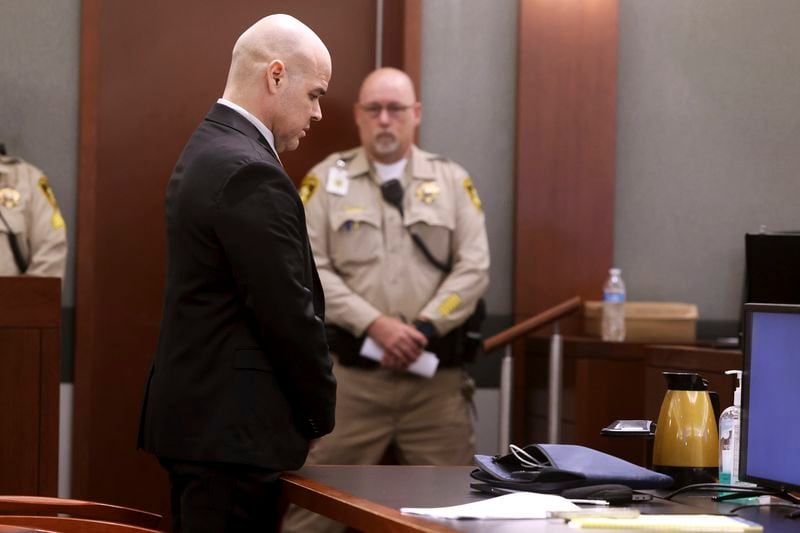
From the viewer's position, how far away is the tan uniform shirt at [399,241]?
4.70 metres

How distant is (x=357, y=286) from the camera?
4742 millimetres

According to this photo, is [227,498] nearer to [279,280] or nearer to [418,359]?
[279,280]

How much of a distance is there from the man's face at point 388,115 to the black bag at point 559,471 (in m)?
2.61

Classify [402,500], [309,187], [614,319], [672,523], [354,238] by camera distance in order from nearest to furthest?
[672,523]
[402,500]
[354,238]
[309,187]
[614,319]

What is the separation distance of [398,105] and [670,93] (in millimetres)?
1380

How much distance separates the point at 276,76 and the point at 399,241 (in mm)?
2138

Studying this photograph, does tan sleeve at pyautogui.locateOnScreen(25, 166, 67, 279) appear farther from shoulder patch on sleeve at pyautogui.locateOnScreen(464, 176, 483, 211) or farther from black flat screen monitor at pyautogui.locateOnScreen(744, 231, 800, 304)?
black flat screen monitor at pyautogui.locateOnScreen(744, 231, 800, 304)

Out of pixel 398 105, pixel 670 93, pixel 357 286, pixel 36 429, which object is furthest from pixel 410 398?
pixel 670 93

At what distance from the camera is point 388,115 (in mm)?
4824

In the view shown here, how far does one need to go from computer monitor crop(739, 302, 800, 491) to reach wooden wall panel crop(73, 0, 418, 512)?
3251 mm

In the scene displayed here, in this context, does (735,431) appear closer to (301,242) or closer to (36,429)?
(301,242)

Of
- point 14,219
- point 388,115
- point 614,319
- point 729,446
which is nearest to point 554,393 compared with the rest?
point 614,319

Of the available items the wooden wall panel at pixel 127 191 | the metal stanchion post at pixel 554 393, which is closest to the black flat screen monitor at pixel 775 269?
the metal stanchion post at pixel 554 393

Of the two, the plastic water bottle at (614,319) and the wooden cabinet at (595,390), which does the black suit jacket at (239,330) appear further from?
the plastic water bottle at (614,319)
